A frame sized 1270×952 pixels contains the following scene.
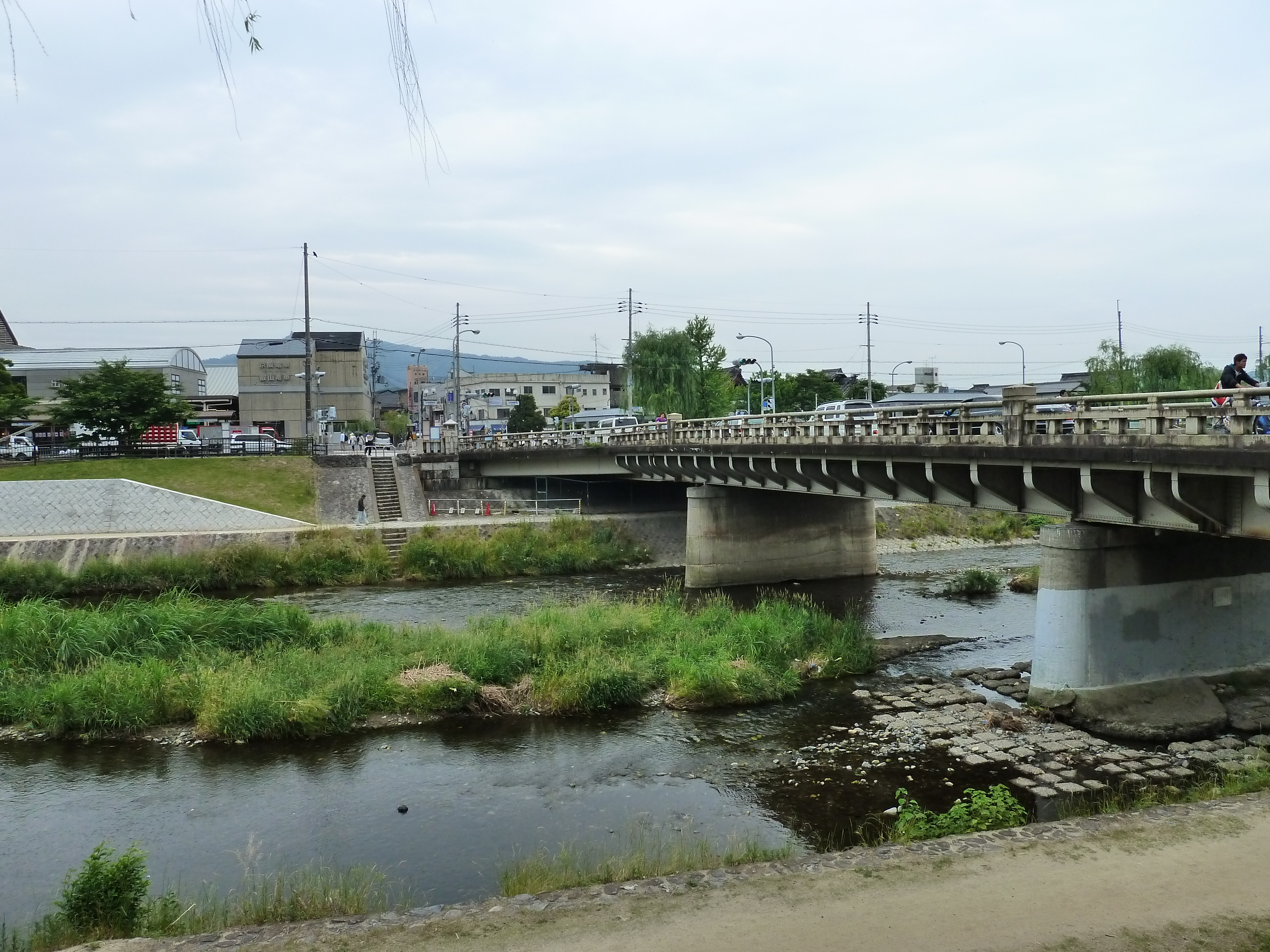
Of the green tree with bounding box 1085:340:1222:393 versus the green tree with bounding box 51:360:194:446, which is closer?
the green tree with bounding box 51:360:194:446

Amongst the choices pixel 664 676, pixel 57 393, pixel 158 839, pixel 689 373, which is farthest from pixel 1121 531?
pixel 689 373

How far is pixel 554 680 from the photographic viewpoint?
2289 cm

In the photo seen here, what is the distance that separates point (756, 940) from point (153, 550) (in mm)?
40075

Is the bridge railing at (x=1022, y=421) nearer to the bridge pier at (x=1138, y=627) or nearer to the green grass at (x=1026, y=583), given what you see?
the bridge pier at (x=1138, y=627)

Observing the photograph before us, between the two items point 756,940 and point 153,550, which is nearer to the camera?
point 756,940

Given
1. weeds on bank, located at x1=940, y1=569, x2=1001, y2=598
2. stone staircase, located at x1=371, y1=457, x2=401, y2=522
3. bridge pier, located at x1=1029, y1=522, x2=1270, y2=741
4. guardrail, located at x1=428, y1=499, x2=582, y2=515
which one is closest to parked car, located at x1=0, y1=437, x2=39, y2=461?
stone staircase, located at x1=371, y1=457, x2=401, y2=522

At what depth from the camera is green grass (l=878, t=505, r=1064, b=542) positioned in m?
52.8

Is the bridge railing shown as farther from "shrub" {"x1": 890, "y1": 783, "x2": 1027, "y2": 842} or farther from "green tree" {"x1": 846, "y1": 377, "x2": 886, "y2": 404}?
"green tree" {"x1": 846, "y1": 377, "x2": 886, "y2": 404}

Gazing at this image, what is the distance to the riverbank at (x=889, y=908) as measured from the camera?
31.6 feet

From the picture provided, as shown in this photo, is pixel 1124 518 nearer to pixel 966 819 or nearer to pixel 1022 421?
pixel 1022 421

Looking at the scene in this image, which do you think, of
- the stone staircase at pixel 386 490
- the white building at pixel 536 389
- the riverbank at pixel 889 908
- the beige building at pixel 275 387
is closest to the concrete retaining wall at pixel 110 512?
the stone staircase at pixel 386 490

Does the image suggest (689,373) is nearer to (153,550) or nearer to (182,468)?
(182,468)

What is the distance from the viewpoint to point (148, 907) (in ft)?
38.7

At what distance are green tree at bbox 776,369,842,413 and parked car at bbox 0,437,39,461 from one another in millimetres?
72246
